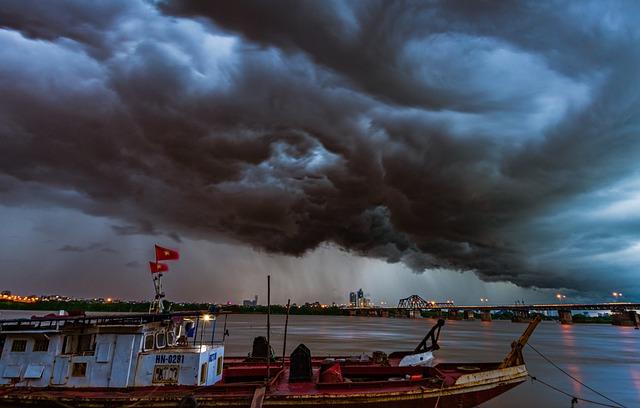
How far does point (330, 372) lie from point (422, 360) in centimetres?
802

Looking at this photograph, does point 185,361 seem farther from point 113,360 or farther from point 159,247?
point 159,247

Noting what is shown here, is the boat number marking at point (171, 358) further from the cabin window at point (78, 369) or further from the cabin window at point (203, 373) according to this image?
the cabin window at point (78, 369)

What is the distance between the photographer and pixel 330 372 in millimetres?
18078

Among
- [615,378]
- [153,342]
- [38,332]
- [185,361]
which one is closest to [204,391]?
[185,361]

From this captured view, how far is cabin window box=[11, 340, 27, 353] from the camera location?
16453mm

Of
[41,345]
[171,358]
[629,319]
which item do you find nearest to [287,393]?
[171,358]

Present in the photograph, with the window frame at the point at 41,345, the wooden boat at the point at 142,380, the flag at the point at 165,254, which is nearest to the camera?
the wooden boat at the point at 142,380

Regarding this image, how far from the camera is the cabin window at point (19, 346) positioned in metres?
16.5

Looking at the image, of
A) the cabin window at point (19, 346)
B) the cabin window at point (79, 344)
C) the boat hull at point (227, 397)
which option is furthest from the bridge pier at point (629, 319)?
the cabin window at point (19, 346)

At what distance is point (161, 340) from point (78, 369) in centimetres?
358

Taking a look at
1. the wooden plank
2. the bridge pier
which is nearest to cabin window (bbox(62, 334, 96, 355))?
the wooden plank

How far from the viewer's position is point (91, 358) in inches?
635

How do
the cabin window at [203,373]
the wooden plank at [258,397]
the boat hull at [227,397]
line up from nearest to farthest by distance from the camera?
1. the wooden plank at [258,397]
2. the boat hull at [227,397]
3. the cabin window at [203,373]

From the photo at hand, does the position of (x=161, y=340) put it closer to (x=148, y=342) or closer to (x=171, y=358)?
(x=148, y=342)
